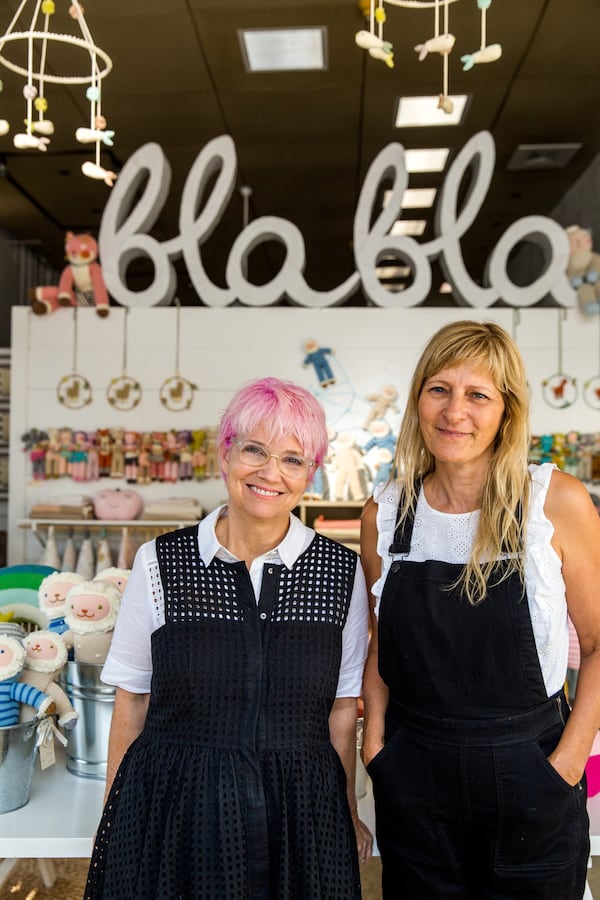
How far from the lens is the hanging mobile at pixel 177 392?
5.00 metres

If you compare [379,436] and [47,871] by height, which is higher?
[379,436]

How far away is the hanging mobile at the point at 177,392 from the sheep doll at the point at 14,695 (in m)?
3.31

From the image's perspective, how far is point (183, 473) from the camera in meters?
4.97

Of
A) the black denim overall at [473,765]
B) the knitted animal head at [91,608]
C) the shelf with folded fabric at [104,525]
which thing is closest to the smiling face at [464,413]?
the black denim overall at [473,765]

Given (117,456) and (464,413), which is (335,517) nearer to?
(117,456)

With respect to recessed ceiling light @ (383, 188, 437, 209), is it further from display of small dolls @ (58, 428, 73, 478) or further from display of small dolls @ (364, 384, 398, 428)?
display of small dolls @ (58, 428, 73, 478)

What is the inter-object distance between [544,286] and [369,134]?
1.81 meters

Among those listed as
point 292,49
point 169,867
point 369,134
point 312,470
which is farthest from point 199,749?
point 369,134

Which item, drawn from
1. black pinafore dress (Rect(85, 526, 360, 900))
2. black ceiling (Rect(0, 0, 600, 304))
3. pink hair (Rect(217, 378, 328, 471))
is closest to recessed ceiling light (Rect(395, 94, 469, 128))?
black ceiling (Rect(0, 0, 600, 304))

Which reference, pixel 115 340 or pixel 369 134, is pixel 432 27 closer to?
pixel 369 134

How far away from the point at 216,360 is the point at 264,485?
11.9 ft

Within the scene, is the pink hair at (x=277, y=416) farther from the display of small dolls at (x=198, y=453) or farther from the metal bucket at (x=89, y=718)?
the display of small dolls at (x=198, y=453)

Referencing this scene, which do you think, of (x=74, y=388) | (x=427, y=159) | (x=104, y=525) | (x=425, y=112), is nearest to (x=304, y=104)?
(x=425, y=112)

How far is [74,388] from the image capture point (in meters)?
5.02
